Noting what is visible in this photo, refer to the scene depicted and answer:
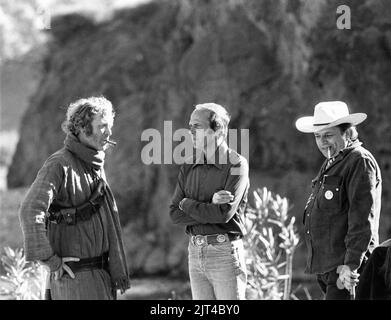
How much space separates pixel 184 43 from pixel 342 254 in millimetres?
8295

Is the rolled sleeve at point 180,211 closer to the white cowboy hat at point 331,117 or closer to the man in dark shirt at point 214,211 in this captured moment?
the man in dark shirt at point 214,211

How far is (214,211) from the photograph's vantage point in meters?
4.24

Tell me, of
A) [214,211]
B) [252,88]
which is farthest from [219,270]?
[252,88]

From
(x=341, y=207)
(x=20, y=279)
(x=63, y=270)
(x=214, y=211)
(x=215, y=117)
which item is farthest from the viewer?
(x=20, y=279)

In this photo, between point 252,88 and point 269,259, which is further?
point 252,88

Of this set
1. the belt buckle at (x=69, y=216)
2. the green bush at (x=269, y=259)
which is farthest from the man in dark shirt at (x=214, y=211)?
the green bush at (x=269, y=259)

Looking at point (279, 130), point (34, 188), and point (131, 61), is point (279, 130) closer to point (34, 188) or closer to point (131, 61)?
point (131, 61)

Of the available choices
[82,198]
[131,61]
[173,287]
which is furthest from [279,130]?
[82,198]

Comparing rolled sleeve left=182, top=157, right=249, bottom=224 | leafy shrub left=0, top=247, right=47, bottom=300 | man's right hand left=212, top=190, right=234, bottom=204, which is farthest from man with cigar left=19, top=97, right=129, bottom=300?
leafy shrub left=0, top=247, right=47, bottom=300

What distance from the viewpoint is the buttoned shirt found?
427cm

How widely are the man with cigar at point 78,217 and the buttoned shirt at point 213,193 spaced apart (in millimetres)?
452

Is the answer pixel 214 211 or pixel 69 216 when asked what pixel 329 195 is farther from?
pixel 69 216

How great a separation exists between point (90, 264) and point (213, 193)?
2.58 feet

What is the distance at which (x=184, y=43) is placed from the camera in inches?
475
